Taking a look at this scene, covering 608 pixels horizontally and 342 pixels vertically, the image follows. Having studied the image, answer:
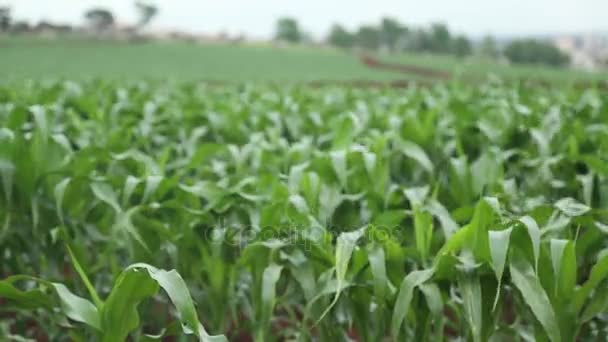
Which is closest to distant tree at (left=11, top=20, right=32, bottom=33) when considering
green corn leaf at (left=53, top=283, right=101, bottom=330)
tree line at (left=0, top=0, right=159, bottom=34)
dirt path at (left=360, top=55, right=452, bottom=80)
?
tree line at (left=0, top=0, right=159, bottom=34)

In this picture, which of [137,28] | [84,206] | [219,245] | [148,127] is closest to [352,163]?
[219,245]

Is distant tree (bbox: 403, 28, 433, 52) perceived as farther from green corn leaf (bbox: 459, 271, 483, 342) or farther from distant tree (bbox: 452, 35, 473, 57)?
green corn leaf (bbox: 459, 271, 483, 342)

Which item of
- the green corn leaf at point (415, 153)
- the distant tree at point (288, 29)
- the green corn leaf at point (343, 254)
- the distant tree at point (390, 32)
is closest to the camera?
the green corn leaf at point (343, 254)

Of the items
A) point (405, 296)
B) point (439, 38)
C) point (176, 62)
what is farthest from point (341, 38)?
point (405, 296)

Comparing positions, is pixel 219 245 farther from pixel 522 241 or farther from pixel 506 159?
pixel 506 159

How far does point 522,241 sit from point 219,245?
42.8 inches

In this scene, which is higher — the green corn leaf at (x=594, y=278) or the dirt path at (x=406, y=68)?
the green corn leaf at (x=594, y=278)

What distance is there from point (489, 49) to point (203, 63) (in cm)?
2338

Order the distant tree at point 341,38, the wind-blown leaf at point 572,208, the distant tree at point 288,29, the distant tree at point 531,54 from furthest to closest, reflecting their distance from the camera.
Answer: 1. the distant tree at point 288,29
2. the distant tree at point 341,38
3. the distant tree at point 531,54
4. the wind-blown leaf at point 572,208

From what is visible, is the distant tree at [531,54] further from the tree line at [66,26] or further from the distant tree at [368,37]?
the tree line at [66,26]

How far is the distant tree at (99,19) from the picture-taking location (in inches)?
1623

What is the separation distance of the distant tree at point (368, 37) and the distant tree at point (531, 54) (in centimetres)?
2183

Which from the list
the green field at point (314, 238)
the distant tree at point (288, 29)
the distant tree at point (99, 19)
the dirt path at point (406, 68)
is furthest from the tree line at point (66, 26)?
the distant tree at point (288, 29)

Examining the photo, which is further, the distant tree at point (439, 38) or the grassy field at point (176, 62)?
the distant tree at point (439, 38)
